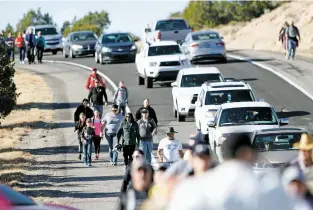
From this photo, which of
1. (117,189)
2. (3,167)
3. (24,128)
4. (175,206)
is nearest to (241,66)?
(24,128)

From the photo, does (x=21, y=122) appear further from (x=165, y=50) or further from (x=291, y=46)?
(x=291, y=46)

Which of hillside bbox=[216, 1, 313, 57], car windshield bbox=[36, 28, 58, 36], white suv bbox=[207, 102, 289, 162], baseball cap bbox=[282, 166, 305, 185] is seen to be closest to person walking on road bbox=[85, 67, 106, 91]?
white suv bbox=[207, 102, 289, 162]

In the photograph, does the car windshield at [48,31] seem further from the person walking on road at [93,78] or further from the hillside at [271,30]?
the person walking on road at [93,78]

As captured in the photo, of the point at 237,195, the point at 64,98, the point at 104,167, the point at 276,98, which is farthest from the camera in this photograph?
the point at 64,98

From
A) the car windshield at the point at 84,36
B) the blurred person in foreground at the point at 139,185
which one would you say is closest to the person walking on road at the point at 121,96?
the blurred person in foreground at the point at 139,185

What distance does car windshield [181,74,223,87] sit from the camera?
3362 centimetres

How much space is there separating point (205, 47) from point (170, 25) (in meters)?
8.73

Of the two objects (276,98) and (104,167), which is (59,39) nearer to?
(276,98)

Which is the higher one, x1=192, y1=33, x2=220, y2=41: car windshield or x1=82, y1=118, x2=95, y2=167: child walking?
x1=192, y1=33, x2=220, y2=41: car windshield

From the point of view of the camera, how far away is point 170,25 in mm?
54938

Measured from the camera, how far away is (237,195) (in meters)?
8.04

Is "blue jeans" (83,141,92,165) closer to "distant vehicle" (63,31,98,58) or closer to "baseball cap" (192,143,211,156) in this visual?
"baseball cap" (192,143,211,156)

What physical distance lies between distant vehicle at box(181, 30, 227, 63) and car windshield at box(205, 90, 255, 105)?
17.0m

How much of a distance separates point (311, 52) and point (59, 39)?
1856 cm
